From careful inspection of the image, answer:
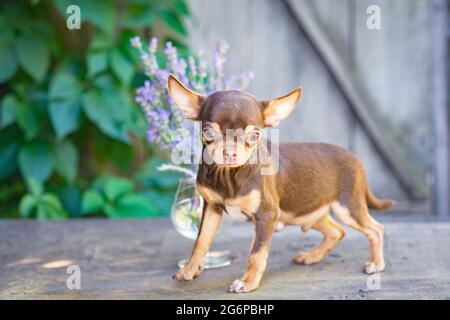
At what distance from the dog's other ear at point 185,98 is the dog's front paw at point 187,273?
20.4 inches

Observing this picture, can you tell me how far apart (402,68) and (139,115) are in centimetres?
157

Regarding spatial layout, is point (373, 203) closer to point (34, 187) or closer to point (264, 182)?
point (264, 182)

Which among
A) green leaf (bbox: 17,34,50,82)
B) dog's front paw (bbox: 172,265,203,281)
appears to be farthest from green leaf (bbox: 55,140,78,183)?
dog's front paw (bbox: 172,265,203,281)

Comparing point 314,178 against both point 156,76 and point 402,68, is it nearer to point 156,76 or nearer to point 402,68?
point 156,76

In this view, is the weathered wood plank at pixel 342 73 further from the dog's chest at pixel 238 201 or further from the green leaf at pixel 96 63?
the dog's chest at pixel 238 201

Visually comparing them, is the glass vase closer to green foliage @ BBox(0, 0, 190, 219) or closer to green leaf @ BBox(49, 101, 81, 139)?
green foliage @ BBox(0, 0, 190, 219)

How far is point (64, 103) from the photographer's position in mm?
4012

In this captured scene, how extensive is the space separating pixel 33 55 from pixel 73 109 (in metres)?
0.45

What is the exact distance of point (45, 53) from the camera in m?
4.18

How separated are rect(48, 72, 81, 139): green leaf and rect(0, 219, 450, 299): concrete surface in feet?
2.39

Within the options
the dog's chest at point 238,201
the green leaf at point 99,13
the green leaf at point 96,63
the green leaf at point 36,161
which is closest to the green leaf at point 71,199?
the green leaf at point 36,161

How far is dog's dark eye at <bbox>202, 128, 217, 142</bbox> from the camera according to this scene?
2.12 metres

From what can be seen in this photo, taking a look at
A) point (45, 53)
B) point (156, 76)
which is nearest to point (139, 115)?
point (45, 53)

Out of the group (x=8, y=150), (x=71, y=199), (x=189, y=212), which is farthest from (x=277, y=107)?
(x=8, y=150)
